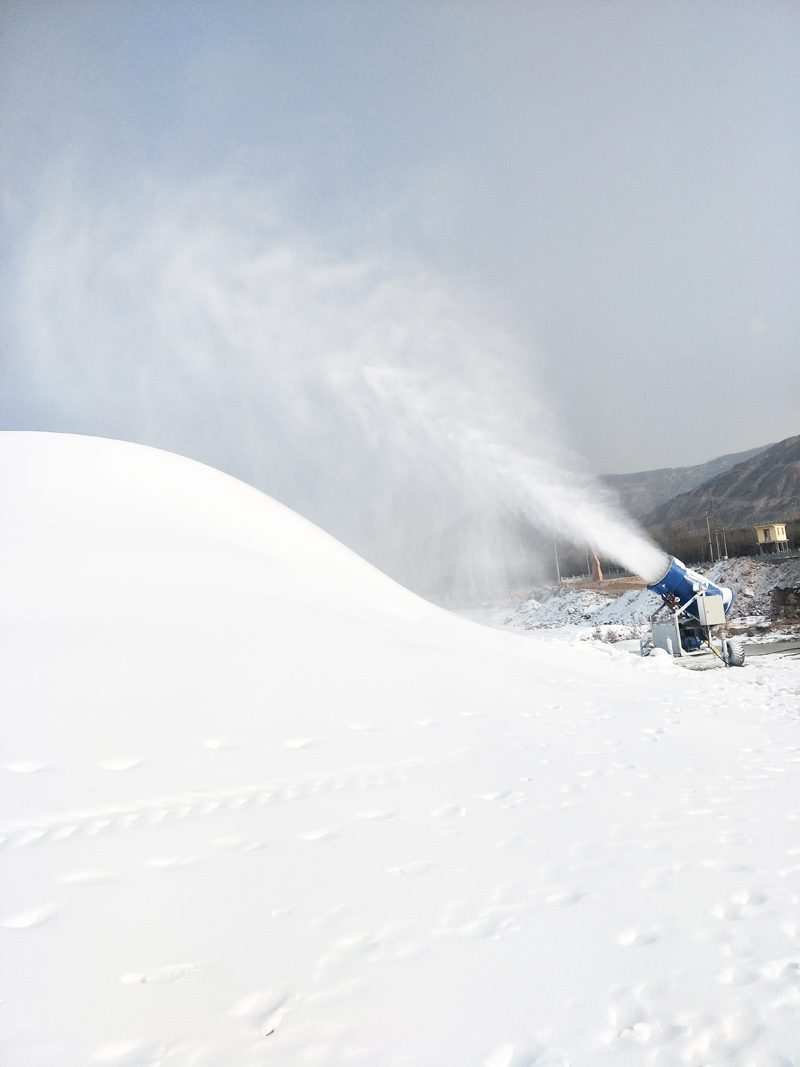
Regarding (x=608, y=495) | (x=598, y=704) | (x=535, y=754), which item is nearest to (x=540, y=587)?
(x=608, y=495)

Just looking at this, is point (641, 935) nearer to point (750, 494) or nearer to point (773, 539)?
point (773, 539)

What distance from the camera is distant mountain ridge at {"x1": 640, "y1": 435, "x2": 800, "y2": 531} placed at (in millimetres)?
86062

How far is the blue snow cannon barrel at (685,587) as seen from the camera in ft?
50.7

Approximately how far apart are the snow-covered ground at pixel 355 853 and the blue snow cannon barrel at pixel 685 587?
20.8 feet

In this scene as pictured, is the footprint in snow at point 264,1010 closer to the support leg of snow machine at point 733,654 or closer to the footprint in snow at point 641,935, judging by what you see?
the footprint in snow at point 641,935

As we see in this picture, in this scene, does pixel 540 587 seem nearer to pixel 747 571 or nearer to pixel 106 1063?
pixel 747 571

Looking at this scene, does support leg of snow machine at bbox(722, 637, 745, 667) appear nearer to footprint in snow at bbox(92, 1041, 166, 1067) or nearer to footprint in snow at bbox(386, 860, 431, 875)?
footprint in snow at bbox(386, 860, 431, 875)

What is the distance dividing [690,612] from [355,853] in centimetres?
1409

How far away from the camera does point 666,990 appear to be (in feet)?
8.77

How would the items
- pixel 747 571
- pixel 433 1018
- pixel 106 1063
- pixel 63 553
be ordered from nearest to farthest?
1. pixel 106 1063
2. pixel 433 1018
3. pixel 63 553
4. pixel 747 571

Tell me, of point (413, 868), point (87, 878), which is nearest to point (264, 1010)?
point (413, 868)

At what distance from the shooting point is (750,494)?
98.3 m

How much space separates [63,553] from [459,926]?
9101 millimetres

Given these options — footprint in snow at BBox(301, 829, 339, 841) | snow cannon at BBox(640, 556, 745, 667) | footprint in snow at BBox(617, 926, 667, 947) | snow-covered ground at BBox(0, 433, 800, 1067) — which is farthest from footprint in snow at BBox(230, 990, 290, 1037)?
snow cannon at BBox(640, 556, 745, 667)
